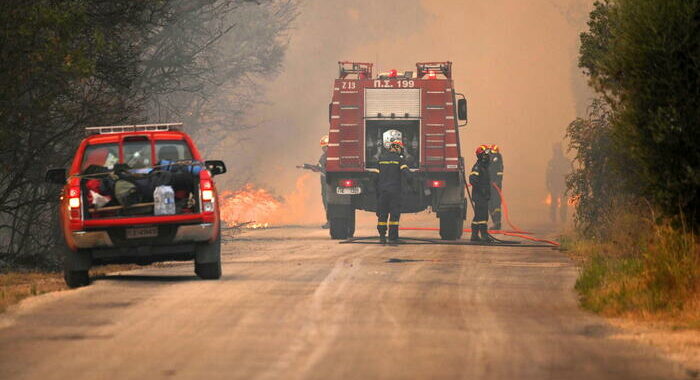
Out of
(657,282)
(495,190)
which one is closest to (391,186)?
(495,190)

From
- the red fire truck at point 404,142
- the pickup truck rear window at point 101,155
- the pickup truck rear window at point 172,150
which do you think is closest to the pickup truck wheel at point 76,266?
the pickup truck rear window at point 101,155

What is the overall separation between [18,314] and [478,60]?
2820 inches

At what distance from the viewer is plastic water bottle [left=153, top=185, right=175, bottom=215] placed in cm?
1445

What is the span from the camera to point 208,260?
49.0 feet

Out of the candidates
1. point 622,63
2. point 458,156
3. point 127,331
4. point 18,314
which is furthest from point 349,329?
point 458,156

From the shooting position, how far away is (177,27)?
2855cm

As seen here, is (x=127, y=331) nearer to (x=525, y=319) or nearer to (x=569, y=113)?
(x=525, y=319)

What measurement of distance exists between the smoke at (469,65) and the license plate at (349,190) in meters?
39.2

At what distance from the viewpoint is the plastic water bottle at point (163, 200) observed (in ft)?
47.4

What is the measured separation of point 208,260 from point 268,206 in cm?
2777

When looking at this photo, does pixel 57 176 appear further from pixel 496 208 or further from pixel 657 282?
pixel 496 208

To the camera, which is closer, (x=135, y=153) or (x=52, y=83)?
(x=135, y=153)

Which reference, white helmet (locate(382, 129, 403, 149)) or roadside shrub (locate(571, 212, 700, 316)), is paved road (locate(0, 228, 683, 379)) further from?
white helmet (locate(382, 129, 403, 149))

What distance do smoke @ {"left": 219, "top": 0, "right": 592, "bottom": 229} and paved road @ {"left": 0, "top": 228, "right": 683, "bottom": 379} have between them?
168 ft
